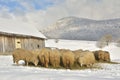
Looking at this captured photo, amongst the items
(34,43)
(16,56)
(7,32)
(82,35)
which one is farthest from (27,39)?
(82,35)

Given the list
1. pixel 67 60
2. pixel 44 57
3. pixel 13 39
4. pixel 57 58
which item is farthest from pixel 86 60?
pixel 13 39

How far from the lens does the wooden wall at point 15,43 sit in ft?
114

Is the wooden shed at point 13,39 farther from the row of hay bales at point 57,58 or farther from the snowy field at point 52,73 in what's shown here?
the snowy field at point 52,73

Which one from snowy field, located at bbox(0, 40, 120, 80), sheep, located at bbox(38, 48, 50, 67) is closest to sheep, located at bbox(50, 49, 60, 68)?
sheep, located at bbox(38, 48, 50, 67)

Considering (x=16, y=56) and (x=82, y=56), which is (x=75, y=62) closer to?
(x=82, y=56)

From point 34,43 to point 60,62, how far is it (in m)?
20.9

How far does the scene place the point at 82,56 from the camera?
21.1 meters

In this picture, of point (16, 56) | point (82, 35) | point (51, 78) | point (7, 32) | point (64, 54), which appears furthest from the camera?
point (82, 35)

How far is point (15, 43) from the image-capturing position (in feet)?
121

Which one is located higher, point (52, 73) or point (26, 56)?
point (26, 56)

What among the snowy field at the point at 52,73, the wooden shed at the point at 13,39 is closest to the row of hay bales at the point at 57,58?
the snowy field at the point at 52,73

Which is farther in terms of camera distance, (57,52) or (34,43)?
(34,43)

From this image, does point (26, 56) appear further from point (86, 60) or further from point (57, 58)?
point (86, 60)

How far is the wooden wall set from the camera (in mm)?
34703
